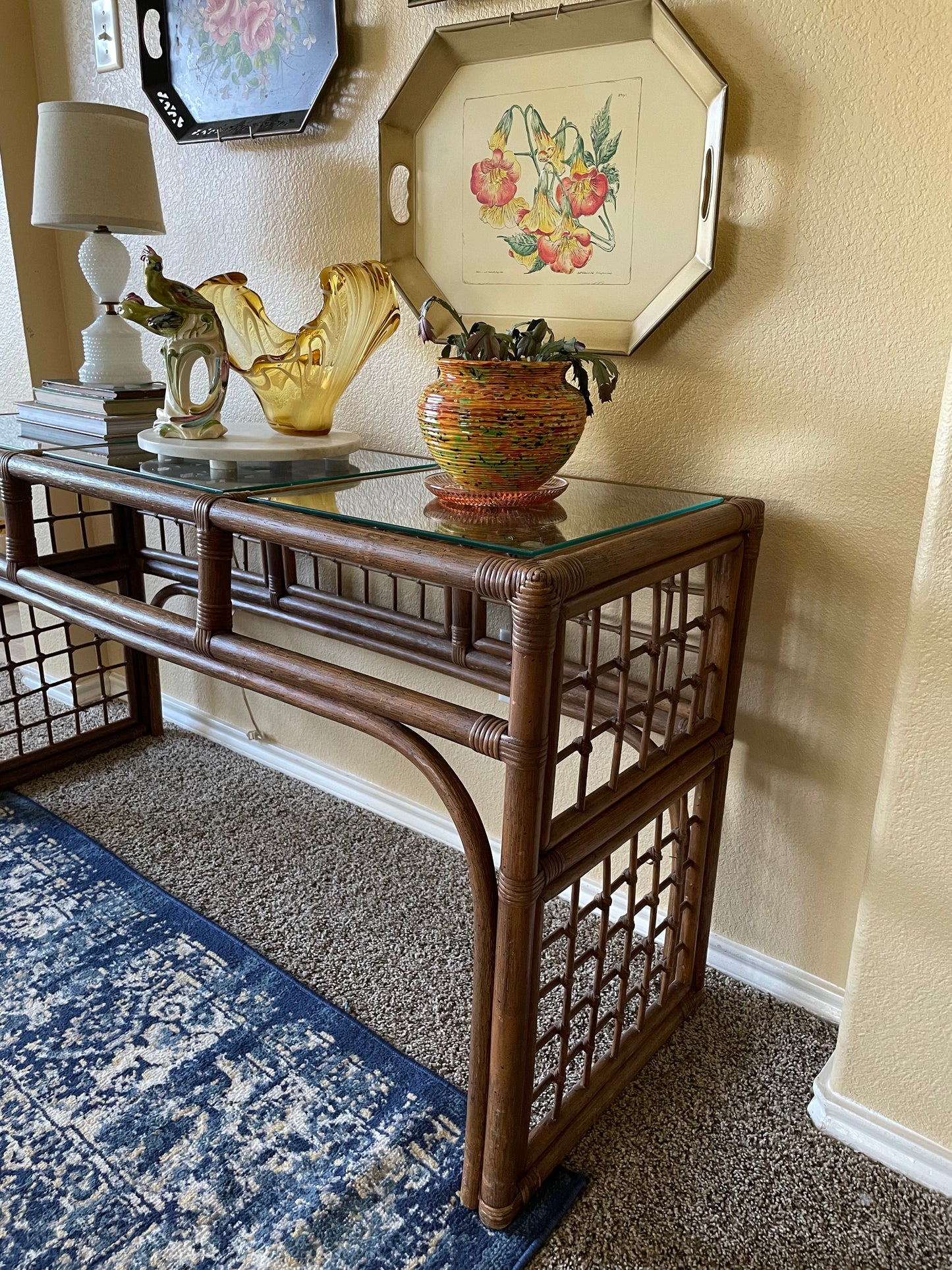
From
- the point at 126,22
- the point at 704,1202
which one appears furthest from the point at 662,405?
the point at 126,22

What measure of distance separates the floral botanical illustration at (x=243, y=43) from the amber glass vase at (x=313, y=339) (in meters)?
0.46

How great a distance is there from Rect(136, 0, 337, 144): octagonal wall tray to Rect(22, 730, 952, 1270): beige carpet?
1.41 m

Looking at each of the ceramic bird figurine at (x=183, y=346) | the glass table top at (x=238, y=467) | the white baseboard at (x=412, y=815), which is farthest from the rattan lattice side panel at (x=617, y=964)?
the ceramic bird figurine at (x=183, y=346)

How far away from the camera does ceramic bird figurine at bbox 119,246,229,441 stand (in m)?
1.39

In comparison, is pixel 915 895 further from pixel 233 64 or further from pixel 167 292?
pixel 233 64

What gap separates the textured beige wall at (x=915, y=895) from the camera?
107 centimetres

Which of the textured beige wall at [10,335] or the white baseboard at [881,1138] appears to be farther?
the textured beige wall at [10,335]

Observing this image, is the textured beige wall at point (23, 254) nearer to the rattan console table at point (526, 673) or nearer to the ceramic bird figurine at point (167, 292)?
the rattan console table at point (526, 673)

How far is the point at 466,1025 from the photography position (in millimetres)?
1427

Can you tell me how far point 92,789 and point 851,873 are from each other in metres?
1.64

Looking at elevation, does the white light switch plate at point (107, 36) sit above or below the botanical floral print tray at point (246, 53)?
above

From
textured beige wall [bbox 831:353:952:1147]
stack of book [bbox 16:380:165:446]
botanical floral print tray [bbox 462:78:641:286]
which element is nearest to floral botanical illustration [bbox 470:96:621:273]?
botanical floral print tray [bbox 462:78:641:286]

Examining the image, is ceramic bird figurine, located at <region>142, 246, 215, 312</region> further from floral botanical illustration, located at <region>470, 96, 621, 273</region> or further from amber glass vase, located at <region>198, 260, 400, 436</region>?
floral botanical illustration, located at <region>470, 96, 621, 273</region>

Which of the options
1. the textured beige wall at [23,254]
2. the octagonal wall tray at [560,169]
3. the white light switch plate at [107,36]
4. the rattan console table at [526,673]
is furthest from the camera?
the textured beige wall at [23,254]
